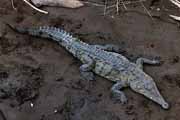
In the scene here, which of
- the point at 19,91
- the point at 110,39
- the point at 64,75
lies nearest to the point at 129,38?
Result: the point at 110,39

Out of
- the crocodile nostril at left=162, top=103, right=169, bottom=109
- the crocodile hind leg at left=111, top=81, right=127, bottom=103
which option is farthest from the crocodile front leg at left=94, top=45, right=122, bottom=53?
the crocodile nostril at left=162, top=103, right=169, bottom=109

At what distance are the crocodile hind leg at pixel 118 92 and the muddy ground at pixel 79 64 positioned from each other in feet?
0.19

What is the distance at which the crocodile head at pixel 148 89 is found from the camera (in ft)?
15.5

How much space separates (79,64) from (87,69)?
18 centimetres

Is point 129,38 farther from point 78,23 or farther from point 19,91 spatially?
point 19,91

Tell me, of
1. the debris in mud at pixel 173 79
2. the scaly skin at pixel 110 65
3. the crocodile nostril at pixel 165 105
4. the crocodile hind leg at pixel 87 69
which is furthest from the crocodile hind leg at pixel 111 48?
the crocodile nostril at pixel 165 105

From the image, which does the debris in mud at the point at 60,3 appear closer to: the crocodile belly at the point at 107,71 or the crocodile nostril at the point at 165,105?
the crocodile belly at the point at 107,71

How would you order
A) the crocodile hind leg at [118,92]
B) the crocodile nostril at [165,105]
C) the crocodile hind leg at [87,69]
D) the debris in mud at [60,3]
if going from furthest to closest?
the debris in mud at [60,3], the crocodile hind leg at [87,69], the crocodile hind leg at [118,92], the crocodile nostril at [165,105]

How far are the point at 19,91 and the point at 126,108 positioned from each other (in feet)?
3.69

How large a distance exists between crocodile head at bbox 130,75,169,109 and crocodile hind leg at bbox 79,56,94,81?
18.4 inches

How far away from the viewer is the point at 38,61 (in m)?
5.25

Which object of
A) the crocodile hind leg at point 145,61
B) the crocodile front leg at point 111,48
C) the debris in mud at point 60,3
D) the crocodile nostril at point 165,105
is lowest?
the crocodile nostril at point 165,105

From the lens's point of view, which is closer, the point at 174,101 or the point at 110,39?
the point at 174,101

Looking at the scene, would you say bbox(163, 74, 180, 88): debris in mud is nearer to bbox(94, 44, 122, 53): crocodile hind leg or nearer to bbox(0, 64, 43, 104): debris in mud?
bbox(94, 44, 122, 53): crocodile hind leg
